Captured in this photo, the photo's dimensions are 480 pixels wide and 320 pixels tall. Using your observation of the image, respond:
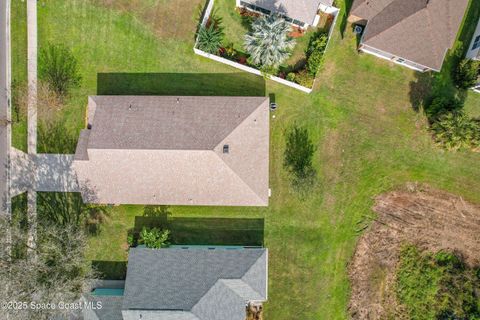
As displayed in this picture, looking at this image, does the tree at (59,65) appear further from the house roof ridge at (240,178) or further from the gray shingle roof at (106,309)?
the gray shingle roof at (106,309)

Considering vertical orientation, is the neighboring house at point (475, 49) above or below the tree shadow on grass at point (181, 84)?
above

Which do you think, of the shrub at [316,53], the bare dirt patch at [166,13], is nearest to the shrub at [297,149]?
the shrub at [316,53]

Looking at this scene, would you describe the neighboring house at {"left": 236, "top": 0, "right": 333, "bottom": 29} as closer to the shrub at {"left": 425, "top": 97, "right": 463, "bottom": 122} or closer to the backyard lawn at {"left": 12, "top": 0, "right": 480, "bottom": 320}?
the backyard lawn at {"left": 12, "top": 0, "right": 480, "bottom": 320}

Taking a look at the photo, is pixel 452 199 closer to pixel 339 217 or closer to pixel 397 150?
pixel 397 150

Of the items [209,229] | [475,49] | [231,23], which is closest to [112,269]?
[209,229]

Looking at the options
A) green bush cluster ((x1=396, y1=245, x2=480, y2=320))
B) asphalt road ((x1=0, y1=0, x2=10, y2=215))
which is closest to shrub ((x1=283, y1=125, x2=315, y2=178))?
green bush cluster ((x1=396, y1=245, x2=480, y2=320))
